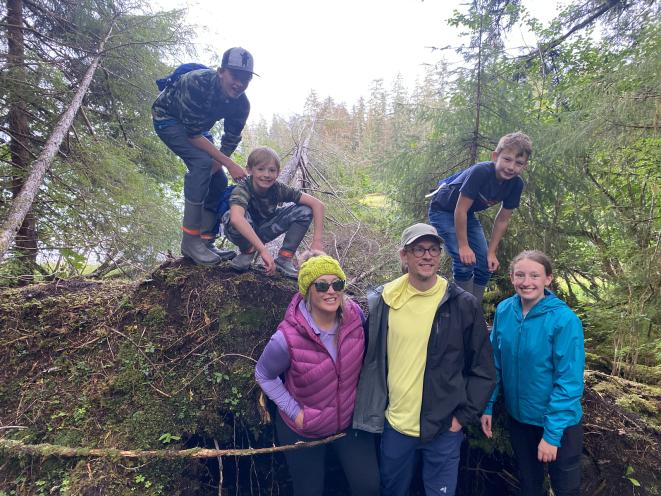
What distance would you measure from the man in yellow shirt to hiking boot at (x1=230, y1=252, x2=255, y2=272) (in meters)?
1.81

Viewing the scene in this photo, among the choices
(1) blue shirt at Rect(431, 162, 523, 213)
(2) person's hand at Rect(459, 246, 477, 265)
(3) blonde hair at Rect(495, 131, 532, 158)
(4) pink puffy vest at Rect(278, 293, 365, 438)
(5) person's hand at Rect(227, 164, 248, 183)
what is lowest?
(4) pink puffy vest at Rect(278, 293, 365, 438)

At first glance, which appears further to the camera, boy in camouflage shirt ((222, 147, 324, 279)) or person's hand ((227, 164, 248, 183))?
person's hand ((227, 164, 248, 183))

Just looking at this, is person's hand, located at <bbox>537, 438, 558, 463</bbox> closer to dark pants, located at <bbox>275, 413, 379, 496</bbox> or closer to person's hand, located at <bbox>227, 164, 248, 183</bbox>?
dark pants, located at <bbox>275, 413, 379, 496</bbox>

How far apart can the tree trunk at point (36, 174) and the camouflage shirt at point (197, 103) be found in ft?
8.91

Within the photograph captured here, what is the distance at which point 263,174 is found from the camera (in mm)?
3371

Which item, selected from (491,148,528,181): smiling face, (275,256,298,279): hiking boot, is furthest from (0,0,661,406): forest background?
(491,148,528,181): smiling face

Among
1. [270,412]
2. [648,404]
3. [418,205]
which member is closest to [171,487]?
[270,412]

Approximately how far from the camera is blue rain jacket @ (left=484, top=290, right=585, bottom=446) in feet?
7.30

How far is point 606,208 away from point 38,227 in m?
8.54

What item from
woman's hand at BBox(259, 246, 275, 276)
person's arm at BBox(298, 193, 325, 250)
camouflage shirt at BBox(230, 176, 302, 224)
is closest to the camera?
woman's hand at BBox(259, 246, 275, 276)

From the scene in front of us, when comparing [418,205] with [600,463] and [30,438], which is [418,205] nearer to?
[600,463]

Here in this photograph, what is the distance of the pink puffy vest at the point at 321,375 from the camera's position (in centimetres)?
232

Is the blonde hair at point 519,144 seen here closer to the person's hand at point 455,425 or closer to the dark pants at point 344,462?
the person's hand at point 455,425

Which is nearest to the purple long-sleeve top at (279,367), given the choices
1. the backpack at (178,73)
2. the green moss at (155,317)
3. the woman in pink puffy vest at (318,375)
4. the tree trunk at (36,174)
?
the woman in pink puffy vest at (318,375)
